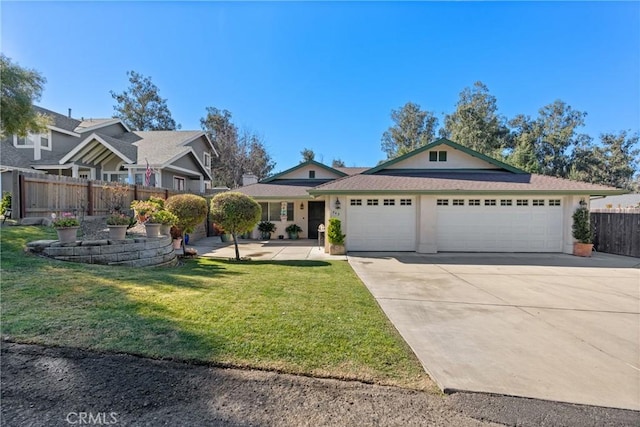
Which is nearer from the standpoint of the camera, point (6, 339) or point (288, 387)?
point (288, 387)

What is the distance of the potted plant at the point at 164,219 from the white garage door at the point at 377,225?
6187 mm

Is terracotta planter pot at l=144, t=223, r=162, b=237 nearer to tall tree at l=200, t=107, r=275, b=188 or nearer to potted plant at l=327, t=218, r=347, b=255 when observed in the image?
potted plant at l=327, t=218, r=347, b=255

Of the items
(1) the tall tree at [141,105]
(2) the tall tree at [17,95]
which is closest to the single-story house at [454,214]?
(2) the tall tree at [17,95]

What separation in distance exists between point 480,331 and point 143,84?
41.7 meters

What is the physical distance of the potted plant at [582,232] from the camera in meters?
11.1

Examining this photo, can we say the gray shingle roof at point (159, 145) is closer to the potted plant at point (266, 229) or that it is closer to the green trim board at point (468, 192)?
the potted plant at point (266, 229)

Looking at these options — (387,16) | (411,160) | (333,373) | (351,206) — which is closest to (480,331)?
(333,373)

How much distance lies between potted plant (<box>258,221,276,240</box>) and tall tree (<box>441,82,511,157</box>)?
2340 centimetres

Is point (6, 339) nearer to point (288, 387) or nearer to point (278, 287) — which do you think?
point (288, 387)

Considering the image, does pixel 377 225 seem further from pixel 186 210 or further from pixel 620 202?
pixel 620 202

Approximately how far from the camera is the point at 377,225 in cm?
1202

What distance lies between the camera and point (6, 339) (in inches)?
123

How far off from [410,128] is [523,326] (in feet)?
124

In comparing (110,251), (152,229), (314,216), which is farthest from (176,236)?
(314,216)
